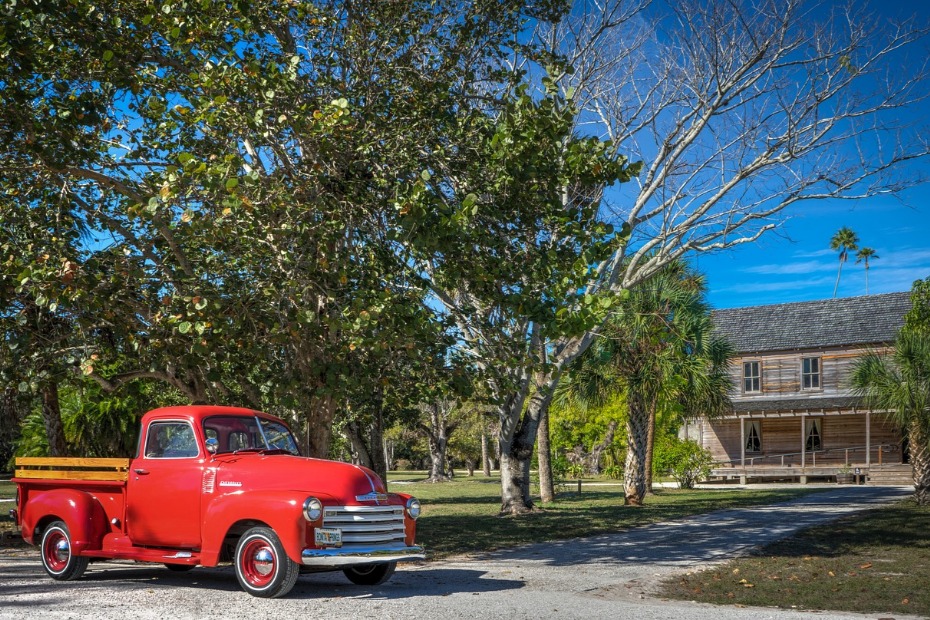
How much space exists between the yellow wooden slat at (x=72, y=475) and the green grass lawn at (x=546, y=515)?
4.76 m

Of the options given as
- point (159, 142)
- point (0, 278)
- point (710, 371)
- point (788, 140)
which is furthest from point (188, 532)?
point (710, 371)

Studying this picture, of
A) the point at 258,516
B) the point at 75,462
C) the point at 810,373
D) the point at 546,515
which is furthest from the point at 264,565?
the point at 810,373

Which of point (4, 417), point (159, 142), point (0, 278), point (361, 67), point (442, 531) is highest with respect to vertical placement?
point (361, 67)

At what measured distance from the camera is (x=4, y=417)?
23594 mm

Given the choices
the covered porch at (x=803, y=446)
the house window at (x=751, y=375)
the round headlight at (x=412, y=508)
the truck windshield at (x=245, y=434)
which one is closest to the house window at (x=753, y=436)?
the covered porch at (x=803, y=446)

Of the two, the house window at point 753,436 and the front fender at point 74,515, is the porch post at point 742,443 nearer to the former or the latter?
the house window at point 753,436

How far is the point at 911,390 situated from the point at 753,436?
2320 centimetres

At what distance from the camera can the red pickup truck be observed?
30.4 feet

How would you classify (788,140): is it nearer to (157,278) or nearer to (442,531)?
(442,531)

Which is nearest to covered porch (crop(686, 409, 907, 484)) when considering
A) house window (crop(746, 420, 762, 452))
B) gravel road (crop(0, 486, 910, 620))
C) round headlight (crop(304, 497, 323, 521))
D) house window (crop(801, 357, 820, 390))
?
house window (crop(746, 420, 762, 452))

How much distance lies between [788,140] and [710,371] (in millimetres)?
11492

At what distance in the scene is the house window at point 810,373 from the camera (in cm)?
4312

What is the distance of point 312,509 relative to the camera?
9094 mm

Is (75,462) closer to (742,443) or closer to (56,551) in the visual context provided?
(56,551)
